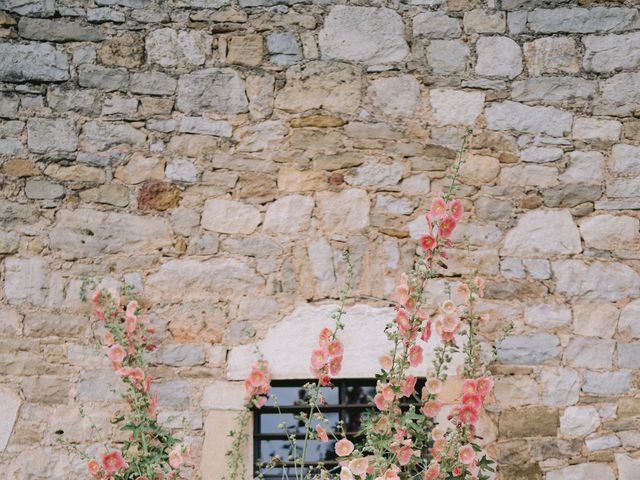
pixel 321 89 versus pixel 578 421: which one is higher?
pixel 321 89

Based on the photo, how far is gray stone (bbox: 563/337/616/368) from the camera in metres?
3.32

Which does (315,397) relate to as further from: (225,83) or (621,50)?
(621,50)

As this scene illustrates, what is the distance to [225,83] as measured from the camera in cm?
347

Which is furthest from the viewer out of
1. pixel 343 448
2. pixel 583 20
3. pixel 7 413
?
pixel 583 20

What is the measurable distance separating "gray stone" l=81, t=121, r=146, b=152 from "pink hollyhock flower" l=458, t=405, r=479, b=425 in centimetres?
168

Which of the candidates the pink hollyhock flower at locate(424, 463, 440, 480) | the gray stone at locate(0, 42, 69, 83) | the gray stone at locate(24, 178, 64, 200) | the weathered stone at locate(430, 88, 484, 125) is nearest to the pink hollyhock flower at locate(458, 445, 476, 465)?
the pink hollyhock flower at locate(424, 463, 440, 480)

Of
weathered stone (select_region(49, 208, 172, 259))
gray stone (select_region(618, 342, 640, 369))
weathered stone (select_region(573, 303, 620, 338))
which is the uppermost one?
weathered stone (select_region(49, 208, 172, 259))

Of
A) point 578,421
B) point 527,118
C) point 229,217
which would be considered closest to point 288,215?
point 229,217

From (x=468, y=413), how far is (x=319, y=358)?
51 cm

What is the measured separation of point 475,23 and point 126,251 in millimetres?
1730

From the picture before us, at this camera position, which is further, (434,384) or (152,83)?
(152,83)

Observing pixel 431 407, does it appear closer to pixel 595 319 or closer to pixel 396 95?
pixel 595 319

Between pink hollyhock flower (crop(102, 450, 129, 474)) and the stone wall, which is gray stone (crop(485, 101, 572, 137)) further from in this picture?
pink hollyhock flower (crop(102, 450, 129, 474))

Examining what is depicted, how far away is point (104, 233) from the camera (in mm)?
3367
